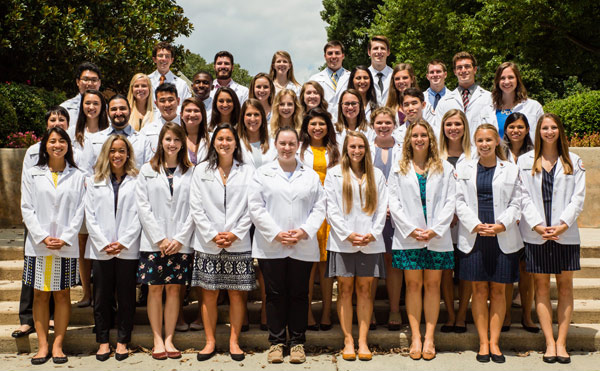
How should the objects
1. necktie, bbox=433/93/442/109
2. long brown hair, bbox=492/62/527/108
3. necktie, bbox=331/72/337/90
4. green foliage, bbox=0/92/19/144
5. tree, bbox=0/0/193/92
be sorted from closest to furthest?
long brown hair, bbox=492/62/527/108
necktie, bbox=433/93/442/109
necktie, bbox=331/72/337/90
green foliage, bbox=0/92/19/144
tree, bbox=0/0/193/92

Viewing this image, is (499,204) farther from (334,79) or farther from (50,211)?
(50,211)

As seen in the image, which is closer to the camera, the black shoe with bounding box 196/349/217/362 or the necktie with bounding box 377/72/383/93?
the black shoe with bounding box 196/349/217/362

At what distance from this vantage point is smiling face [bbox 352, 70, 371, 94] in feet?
21.3

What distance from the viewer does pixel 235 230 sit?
16.2 ft

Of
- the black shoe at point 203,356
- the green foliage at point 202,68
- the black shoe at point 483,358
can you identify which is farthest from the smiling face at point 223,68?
the green foliage at point 202,68

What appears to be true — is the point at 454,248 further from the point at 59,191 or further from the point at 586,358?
the point at 59,191

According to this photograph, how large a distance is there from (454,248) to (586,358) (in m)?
1.65

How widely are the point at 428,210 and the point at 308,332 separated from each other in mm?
1784

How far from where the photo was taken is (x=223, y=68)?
7102mm

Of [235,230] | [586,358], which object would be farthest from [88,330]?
[586,358]

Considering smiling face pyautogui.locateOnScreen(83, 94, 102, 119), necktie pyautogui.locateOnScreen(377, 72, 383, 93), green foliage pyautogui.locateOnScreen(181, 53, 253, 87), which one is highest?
green foliage pyautogui.locateOnScreen(181, 53, 253, 87)

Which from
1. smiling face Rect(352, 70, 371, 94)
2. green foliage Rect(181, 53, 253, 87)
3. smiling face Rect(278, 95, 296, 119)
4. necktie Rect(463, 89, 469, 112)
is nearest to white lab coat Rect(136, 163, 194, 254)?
smiling face Rect(278, 95, 296, 119)

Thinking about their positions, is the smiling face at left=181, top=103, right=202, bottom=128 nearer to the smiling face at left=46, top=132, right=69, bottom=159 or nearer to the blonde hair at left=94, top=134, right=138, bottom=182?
the blonde hair at left=94, top=134, right=138, bottom=182

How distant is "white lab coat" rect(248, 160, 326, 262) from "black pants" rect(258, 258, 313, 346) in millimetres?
102
